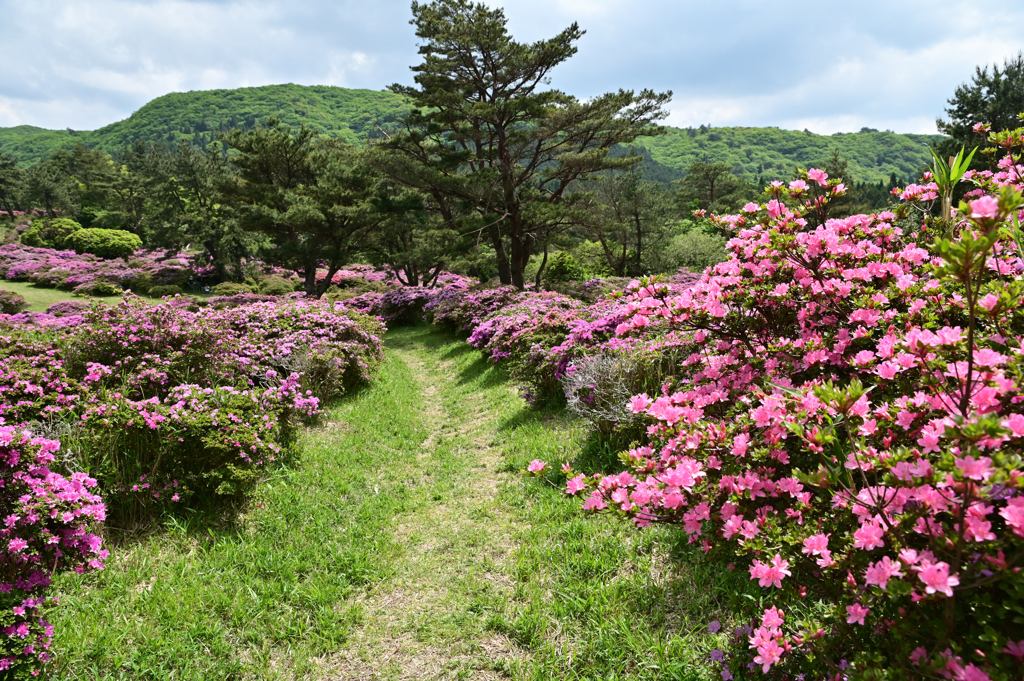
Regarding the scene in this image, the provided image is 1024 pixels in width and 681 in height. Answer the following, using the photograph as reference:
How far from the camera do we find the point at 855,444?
157 centimetres

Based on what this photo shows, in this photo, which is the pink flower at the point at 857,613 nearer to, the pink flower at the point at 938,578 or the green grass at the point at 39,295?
the pink flower at the point at 938,578

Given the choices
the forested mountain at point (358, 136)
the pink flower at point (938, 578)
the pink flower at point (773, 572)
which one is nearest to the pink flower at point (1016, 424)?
the pink flower at point (938, 578)

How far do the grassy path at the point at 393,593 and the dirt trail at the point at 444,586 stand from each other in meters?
0.01

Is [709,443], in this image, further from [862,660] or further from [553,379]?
[553,379]

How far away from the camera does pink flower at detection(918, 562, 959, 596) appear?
1.15 metres

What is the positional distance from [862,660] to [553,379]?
212 inches

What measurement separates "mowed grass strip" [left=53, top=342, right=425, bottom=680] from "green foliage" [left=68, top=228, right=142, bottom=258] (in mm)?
34148

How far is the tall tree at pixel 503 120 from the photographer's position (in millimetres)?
14070

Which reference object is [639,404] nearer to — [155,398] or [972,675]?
[972,675]

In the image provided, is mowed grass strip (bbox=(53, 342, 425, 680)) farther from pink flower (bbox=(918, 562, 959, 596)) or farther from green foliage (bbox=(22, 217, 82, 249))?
green foliage (bbox=(22, 217, 82, 249))

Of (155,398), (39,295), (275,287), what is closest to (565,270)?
(275,287)

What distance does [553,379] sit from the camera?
6781mm

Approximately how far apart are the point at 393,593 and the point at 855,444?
3.09m

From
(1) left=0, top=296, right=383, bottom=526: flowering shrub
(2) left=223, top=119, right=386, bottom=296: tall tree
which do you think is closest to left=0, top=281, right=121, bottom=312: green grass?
(2) left=223, top=119, right=386, bottom=296: tall tree
